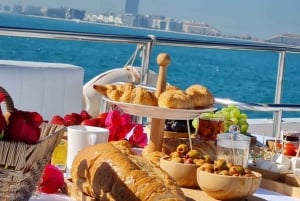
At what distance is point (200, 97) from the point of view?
1931mm

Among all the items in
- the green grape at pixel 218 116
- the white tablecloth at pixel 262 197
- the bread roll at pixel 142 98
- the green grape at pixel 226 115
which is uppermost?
the bread roll at pixel 142 98

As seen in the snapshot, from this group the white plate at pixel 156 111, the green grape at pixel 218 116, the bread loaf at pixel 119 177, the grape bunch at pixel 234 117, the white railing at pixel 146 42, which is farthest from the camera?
the white railing at pixel 146 42

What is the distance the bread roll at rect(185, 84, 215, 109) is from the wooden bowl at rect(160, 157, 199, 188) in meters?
0.24

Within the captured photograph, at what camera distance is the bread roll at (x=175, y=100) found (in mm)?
1833

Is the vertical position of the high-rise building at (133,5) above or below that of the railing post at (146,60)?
above

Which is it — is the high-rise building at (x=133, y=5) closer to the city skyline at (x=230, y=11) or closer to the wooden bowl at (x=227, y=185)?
the city skyline at (x=230, y=11)

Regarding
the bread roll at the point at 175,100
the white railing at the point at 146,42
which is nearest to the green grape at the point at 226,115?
the bread roll at the point at 175,100

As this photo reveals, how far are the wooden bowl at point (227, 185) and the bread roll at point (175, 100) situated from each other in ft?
0.78

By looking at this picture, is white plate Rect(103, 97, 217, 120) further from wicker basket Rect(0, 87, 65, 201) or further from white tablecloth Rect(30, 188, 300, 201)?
wicker basket Rect(0, 87, 65, 201)

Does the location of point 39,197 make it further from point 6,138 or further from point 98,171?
point 6,138

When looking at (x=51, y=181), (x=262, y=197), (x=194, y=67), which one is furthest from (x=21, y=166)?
(x=194, y=67)

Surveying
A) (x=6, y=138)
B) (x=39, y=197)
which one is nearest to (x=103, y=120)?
(x=39, y=197)

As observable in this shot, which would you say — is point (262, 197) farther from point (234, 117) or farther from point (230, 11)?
point (230, 11)

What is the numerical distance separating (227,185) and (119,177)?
30cm
